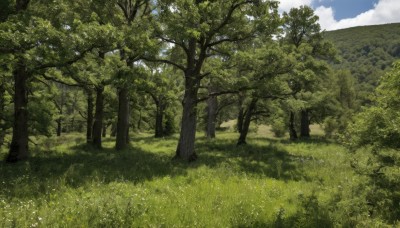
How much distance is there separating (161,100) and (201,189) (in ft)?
97.1

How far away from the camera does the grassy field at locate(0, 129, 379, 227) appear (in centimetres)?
817

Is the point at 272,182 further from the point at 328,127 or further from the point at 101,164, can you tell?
the point at 328,127

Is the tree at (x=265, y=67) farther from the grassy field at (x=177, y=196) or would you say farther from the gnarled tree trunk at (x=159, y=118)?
the gnarled tree trunk at (x=159, y=118)

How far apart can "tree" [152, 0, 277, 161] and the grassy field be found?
3.42 meters

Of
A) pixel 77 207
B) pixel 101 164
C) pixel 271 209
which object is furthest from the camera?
pixel 101 164

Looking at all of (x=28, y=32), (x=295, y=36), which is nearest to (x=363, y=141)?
(x=28, y=32)

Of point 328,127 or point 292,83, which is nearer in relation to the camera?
point 292,83

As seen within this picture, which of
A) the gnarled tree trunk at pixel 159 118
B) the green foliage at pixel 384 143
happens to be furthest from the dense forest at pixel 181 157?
the gnarled tree trunk at pixel 159 118

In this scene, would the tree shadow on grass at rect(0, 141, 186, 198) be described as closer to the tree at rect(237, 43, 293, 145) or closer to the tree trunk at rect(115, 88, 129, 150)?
the tree trunk at rect(115, 88, 129, 150)

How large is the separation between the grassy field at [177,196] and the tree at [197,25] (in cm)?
342

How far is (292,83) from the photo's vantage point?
2930 centimetres

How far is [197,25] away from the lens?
16.0m

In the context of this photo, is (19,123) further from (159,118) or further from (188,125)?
(159,118)

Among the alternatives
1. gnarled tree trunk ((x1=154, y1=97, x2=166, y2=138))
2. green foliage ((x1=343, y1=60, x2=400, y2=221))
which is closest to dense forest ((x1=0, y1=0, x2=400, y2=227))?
green foliage ((x1=343, y1=60, x2=400, y2=221))
